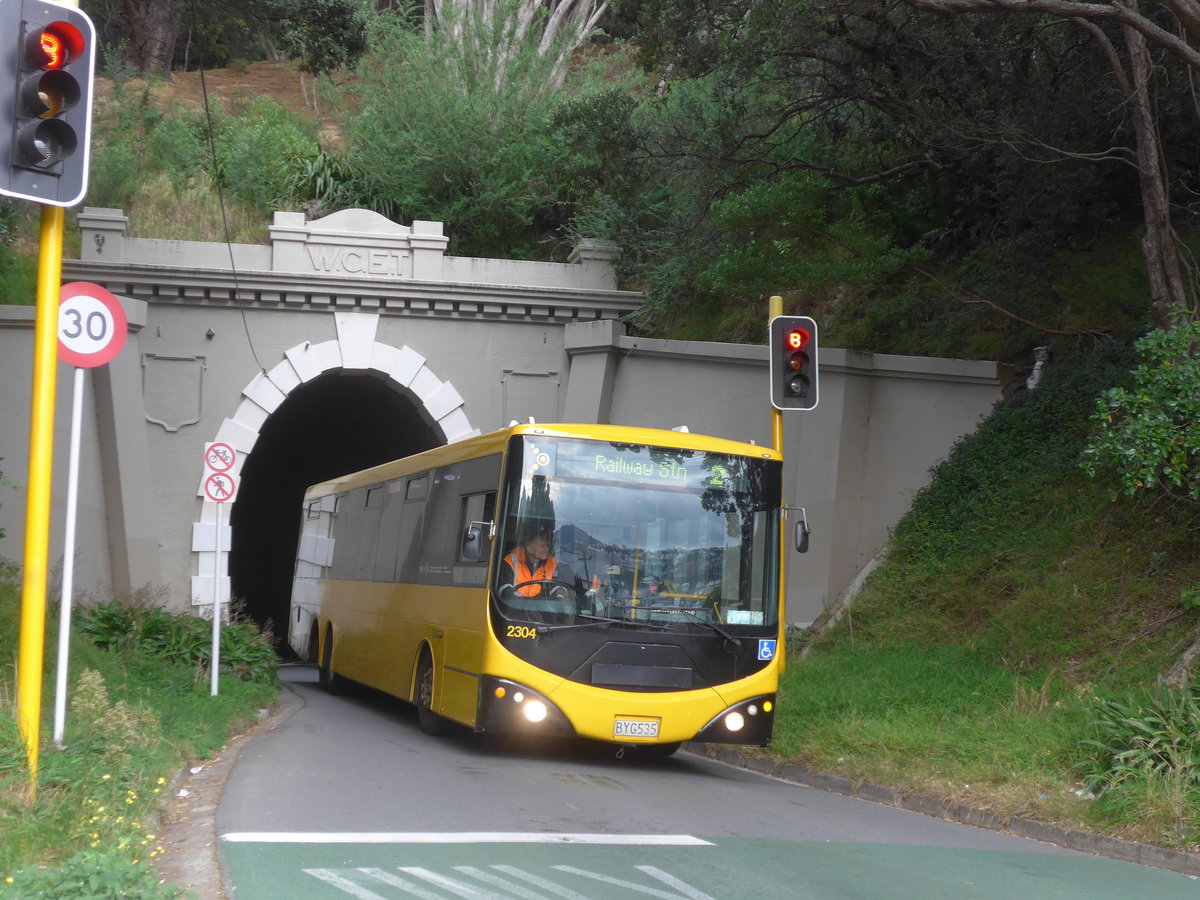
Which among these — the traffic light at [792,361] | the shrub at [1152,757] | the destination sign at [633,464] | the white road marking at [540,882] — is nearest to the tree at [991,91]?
the traffic light at [792,361]

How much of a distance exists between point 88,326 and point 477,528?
368cm

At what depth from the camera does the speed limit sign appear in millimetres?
7633

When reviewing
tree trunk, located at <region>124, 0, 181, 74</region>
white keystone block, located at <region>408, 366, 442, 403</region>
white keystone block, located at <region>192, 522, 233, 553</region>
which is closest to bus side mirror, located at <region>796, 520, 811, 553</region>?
white keystone block, located at <region>408, 366, 442, 403</region>

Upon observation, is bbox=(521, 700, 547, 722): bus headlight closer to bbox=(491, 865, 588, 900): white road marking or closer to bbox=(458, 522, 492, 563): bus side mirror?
bbox=(458, 522, 492, 563): bus side mirror

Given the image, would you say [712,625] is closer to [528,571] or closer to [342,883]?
[528,571]

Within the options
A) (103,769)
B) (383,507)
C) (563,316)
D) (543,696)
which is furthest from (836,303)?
(103,769)

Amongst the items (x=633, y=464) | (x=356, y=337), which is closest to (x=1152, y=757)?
(x=633, y=464)

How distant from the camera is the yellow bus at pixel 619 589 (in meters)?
10.0

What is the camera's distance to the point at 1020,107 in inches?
643

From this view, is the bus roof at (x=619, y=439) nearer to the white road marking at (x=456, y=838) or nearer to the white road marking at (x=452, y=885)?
the white road marking at (x=456, y=838)

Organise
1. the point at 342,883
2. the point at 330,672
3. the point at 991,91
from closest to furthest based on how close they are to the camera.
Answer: the point at 342,883 < the point at 991,91 < the point at 330,672

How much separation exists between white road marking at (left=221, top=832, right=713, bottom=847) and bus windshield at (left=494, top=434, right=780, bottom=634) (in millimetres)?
3081

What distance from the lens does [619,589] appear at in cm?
1022

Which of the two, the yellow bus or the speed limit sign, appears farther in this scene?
the yellow bus
